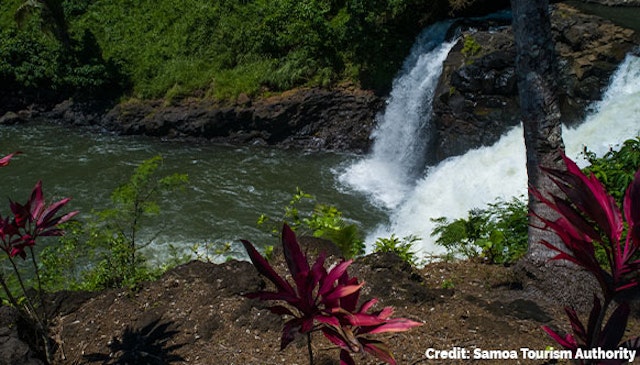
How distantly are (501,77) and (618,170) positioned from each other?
18.1 ft

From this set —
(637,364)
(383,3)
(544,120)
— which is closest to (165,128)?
(383,3)

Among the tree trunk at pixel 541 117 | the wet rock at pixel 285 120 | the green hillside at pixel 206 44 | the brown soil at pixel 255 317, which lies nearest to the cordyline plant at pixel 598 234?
the brown soil at pixel 255 317

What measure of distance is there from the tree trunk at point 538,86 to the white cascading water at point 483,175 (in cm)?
343

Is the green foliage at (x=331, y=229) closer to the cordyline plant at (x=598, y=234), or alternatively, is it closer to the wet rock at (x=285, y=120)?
the cordyline plant at (x=598, y=234)

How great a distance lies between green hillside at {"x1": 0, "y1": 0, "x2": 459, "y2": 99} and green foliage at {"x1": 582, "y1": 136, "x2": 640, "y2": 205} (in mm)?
8264

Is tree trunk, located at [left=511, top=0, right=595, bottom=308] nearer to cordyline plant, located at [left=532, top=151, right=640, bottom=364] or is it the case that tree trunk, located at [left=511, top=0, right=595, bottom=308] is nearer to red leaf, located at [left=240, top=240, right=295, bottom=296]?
cordyline plant, located at [left=532, top=151, right=640, bottom=364]

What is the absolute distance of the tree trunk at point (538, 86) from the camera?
376 cm

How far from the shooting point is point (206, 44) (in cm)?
1584

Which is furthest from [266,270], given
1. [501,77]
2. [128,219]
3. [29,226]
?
[501,77]

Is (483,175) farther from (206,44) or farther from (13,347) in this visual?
(206,44)

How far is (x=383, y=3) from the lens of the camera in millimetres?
13148

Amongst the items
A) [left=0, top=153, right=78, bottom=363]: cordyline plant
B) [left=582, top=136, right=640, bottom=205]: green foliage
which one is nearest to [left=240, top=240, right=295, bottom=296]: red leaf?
[left=0, top=153, right=78, bottom=363]: cordyline plant

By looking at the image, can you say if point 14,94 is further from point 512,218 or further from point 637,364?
point 637,364

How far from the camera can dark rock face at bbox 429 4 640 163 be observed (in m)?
9.77
